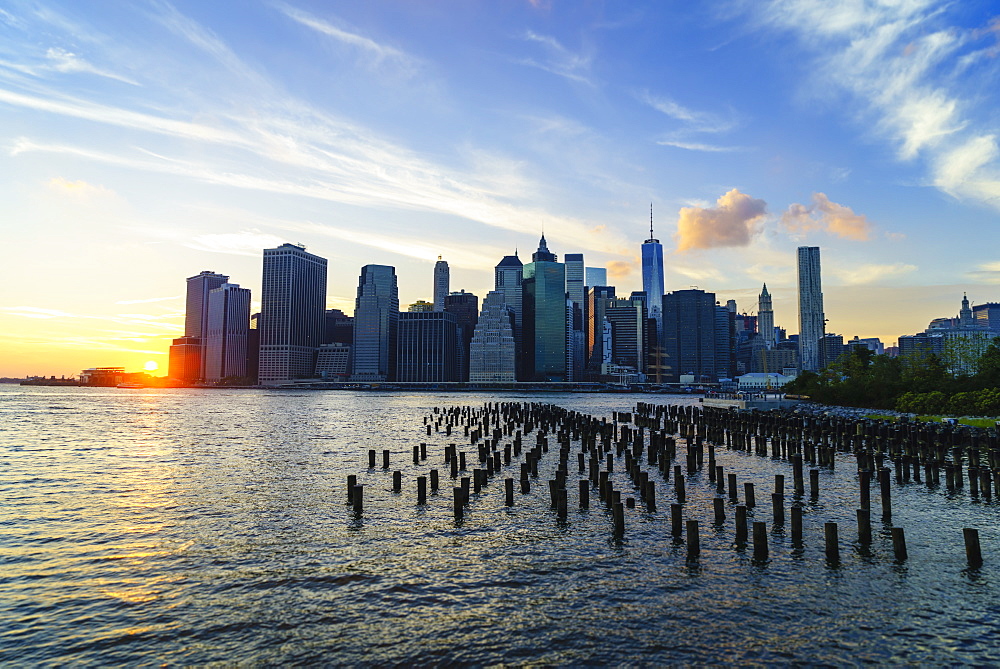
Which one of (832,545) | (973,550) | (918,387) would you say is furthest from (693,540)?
(918,387)

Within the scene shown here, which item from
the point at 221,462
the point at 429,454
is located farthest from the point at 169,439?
the point at 429,454

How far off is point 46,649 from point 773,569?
1825cm

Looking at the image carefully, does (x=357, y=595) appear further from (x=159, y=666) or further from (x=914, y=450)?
(x=914, y=450)

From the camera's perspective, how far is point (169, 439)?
5872 centimetres

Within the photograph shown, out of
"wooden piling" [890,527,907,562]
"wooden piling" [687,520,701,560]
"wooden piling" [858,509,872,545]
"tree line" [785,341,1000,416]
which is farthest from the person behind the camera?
"tree line" [785,341,1000,416]

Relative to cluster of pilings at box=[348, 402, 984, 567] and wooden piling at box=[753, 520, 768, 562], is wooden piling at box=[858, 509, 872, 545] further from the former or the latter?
wooden piling at box=[753, 520, 768, 562]

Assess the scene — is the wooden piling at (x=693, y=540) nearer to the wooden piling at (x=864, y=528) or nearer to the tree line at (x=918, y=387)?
the wooden piling at (x=864, y=528)

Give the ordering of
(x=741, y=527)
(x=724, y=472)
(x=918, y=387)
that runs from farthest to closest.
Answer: (x=918, y=387) → (x=724, y=472) → (x=741, y=527)

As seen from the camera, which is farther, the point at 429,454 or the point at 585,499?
the point at 429,454

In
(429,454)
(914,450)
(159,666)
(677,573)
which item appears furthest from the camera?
(429,454)

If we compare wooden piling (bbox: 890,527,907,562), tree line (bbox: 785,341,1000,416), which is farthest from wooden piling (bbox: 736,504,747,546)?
tree line (bbox: 785,341,1000,416)

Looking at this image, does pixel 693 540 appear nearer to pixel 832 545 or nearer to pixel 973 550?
pixel 832 545

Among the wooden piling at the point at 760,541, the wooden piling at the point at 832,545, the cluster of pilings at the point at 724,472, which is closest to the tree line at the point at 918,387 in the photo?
the cluster of pilings at the point at 724,472

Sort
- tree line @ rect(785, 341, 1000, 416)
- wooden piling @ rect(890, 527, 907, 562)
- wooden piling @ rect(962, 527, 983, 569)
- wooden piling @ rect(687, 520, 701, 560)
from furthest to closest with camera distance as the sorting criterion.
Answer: tree line @ rect(785, 341, 1000, 416)
wooden piling @ rect(687, 520, 701, 560)
wooden piling @ rect(890, 527, 907, 562)
wooden piling @ rect(962, 527, 983, 569)
